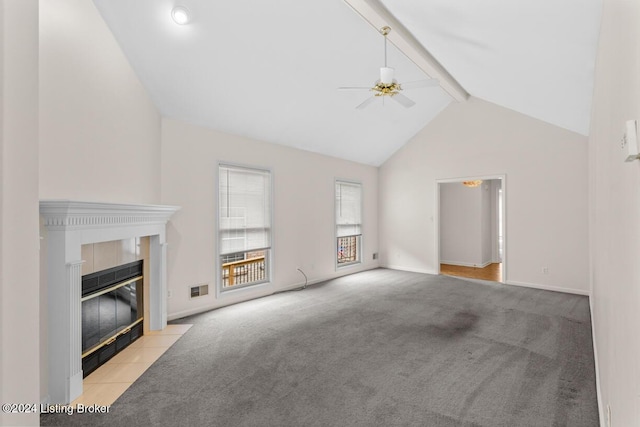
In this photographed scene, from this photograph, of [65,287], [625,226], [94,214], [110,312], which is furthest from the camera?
[110,312]

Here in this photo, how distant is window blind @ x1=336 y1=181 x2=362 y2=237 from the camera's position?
711 cm

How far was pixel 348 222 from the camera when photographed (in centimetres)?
734

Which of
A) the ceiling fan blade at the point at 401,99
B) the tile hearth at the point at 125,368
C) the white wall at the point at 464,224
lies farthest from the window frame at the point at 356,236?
the tile hearth at the point at 125,368

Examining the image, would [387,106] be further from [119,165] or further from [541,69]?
[119,165]

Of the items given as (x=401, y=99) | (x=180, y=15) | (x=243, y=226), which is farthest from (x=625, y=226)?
(x=243, y=226)

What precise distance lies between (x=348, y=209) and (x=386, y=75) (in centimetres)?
402

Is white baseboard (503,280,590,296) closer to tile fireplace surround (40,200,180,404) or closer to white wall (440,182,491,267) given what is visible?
white wall (440,182,491,267)

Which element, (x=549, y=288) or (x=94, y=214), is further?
(x=549, y=288)

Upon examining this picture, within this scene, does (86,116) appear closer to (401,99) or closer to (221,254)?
(221,254)

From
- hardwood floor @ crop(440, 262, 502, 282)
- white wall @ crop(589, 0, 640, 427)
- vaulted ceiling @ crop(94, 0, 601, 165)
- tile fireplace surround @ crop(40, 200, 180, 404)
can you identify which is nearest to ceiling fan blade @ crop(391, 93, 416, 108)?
vaulted ceiling @ crop(94, 0, 601, 165)

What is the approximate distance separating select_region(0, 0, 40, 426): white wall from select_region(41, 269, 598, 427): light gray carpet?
66.4 inches

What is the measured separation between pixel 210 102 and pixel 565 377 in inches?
187

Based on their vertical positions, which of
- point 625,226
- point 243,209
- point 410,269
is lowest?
point 410,269

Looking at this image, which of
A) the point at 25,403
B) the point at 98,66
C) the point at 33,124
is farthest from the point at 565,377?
the point at 98,66
